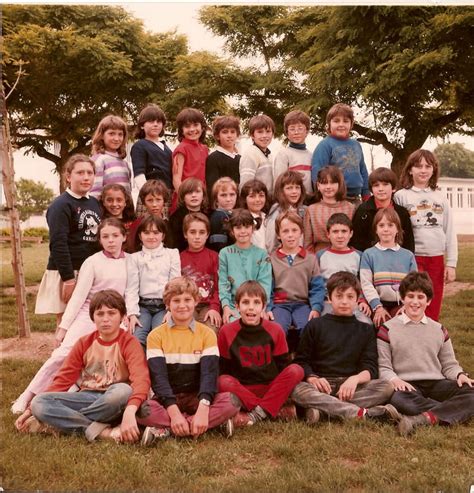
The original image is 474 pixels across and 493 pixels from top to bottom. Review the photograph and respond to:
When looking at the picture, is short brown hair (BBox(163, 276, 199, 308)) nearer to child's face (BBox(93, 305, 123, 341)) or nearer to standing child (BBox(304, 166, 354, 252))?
child's face (BBox(93, 305, 123, 341))

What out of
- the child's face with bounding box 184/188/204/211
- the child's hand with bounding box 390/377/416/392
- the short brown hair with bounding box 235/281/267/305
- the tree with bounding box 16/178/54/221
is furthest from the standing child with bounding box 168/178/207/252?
the tree with bounding box 16/178/54/221

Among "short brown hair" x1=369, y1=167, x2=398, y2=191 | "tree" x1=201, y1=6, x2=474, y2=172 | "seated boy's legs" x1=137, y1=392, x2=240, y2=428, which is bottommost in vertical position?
"seated boy's legs" x1=137, y1=392, x2=240, y2=428

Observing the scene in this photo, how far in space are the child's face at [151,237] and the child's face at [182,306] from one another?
30.5 inches

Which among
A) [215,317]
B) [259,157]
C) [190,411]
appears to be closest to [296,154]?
[259,157]

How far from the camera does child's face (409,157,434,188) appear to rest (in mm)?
5402

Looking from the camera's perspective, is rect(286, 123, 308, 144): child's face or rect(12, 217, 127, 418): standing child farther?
rect(286, 123, 308, 144): child's face

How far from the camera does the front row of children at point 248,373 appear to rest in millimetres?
4113

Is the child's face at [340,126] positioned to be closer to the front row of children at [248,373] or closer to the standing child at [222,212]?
the standing child at [222,212]

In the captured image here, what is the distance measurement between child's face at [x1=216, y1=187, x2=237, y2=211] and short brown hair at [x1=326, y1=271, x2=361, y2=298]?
1.17 m

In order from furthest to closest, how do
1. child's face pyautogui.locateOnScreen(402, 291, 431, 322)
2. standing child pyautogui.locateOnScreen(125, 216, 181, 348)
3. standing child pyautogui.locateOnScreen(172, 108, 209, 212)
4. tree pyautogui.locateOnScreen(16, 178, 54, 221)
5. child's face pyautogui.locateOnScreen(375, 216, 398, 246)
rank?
tree pyautogui.locateOnScreen(16, 178, 54, 221) < standing child pyautogui.locateOnScreen(172, 108, 209, 212) < child's face pyautogui.locateOnScreen(375, 216, 398, 246) < standing child pyautogui.locateOnScreen(125, 216, 181, 348) < child's face pyautogui.locateOnScreen(402, 291, 431, 322)

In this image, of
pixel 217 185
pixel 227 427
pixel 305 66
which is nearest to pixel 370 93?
pixel 305 66

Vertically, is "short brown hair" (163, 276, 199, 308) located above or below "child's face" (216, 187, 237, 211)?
below

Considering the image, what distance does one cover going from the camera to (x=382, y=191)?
532 centimetres

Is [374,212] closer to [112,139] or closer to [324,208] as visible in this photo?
[324,208]
